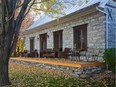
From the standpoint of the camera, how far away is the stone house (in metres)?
9.18

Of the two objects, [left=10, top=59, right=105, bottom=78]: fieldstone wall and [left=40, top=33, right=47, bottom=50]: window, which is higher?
[left=40, top=33, right=47, bottom=50]: window

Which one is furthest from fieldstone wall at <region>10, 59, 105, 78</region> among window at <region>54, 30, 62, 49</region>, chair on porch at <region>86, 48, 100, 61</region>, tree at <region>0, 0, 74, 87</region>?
window at <region>54, 30, 62, 49</region>

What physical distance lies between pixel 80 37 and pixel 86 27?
0.92 m

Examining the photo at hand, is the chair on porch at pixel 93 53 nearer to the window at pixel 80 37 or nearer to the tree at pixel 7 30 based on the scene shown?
the window at pixel 80 37

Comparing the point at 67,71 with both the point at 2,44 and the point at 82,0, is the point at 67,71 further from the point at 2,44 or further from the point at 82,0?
the point at 82,0

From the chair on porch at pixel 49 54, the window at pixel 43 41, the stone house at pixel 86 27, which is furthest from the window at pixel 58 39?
the window at pixel 43 41

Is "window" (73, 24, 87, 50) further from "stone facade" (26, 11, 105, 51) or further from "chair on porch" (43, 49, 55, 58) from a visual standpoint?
"chair on porch" (43, 49, 55, 58)

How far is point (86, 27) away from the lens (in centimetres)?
1062

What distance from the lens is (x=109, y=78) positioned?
7.18 meters

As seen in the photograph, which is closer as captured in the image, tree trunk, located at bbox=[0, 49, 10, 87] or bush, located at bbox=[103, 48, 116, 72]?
tree trunk, located at bbox=[0, 49, 10, 87]

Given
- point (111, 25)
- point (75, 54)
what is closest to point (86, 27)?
point (111, 25)

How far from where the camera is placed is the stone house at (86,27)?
9.18 metres

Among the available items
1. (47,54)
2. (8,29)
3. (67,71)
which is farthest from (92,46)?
(8,29)

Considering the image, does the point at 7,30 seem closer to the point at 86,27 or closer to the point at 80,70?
the point at 80,70
